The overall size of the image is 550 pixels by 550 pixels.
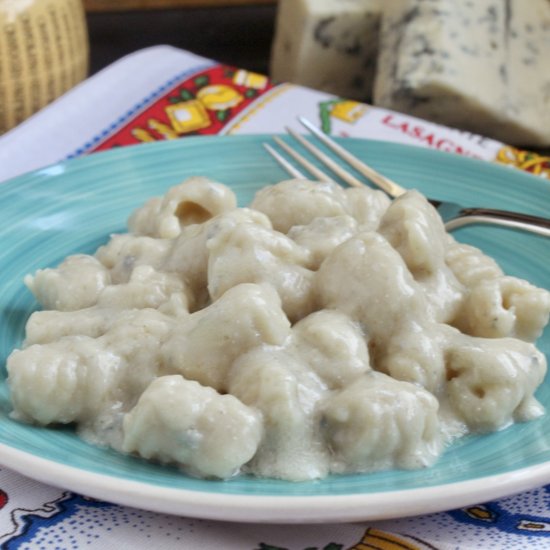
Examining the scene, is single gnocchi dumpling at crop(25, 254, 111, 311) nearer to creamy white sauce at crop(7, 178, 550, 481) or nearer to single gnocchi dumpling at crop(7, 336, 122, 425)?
creamy white sauce at crop(7, 178, 550, 481)

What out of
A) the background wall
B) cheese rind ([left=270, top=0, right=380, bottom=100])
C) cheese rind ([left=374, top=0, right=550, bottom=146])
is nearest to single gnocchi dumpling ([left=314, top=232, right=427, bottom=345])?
cheese rind ([left=374, top=0, right=550, bottom=146])

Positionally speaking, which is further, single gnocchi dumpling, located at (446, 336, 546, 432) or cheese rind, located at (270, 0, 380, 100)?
cheese rind, located at (270, 0, 380, 100)

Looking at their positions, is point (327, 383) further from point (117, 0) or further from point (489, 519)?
point (117, 0)

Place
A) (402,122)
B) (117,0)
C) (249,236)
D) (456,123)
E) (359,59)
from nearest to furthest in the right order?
(249,236) < (402,122) < (456,123) < (359,59) < (117,0)


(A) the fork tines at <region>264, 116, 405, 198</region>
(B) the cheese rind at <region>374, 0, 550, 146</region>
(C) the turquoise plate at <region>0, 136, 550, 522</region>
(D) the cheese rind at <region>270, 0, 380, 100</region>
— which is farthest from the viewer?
(D) the cheese rind at <region>270, 0, 380, 100</region>

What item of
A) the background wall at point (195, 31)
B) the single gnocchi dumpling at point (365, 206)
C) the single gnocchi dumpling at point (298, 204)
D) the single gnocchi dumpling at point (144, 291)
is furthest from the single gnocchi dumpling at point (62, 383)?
the background wall at point (195, 31)

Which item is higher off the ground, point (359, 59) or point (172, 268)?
point (172, 268)

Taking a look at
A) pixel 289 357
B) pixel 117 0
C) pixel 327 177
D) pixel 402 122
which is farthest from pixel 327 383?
pixel 117 0
